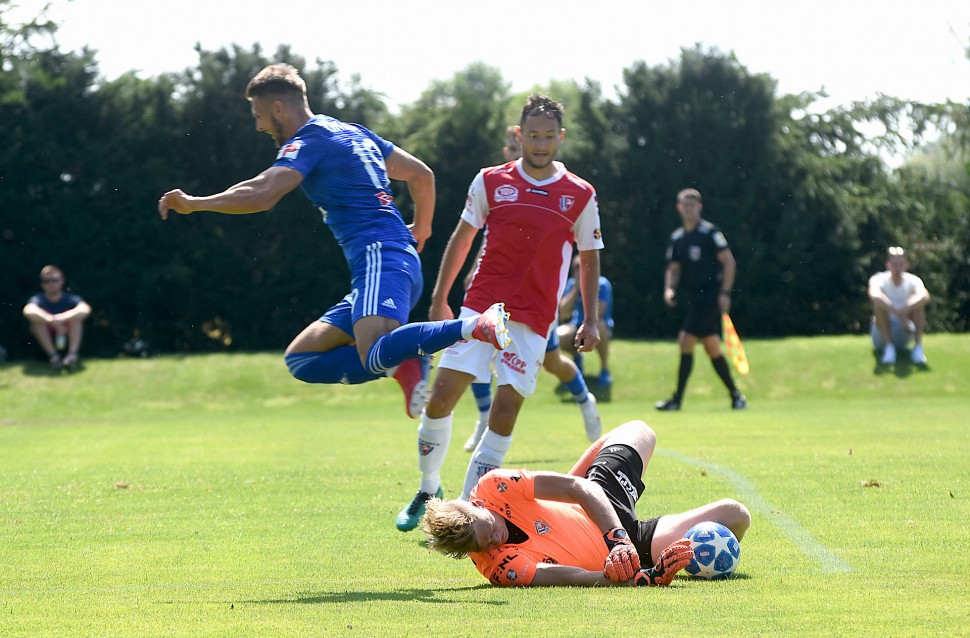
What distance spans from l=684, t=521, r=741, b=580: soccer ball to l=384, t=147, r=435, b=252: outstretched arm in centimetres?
248

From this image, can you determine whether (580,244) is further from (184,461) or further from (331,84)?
(331,84)

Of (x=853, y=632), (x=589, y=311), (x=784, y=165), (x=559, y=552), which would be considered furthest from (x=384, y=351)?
(x=784, y=165)

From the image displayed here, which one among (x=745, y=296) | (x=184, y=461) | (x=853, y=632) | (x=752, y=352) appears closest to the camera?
(x=853, y=632)

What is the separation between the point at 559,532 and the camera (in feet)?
15.9

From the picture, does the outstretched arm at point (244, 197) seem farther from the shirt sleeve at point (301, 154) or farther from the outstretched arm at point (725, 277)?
the outstretched arm at point (725, 277)

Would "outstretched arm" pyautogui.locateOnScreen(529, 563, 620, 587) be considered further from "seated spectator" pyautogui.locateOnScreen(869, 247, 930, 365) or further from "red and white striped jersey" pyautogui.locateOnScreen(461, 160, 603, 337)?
"seated spectator" pyautogui.locateOnScreen(869, 247, 930, 365)

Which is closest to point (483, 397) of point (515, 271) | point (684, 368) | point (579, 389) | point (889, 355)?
point (579, 389)

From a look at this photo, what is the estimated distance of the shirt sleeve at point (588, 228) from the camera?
21.7ft

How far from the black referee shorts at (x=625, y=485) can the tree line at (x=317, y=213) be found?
1625 centimetres

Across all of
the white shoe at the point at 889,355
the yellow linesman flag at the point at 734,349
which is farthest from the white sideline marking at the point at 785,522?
the white shoe at the point at 889,355

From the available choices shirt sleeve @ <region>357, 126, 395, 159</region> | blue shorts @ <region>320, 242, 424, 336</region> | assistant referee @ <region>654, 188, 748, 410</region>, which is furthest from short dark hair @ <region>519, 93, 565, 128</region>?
assistant referee @ <region>654, 188, 748, 410</region>

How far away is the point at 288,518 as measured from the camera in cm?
655

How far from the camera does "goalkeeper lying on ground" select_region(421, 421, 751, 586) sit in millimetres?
4559

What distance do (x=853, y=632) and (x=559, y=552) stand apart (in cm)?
153
